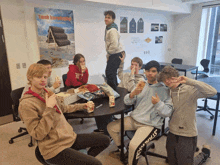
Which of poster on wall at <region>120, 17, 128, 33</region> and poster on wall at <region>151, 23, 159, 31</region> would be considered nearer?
poster on wall at <region>120, 17, 128, 33</region>

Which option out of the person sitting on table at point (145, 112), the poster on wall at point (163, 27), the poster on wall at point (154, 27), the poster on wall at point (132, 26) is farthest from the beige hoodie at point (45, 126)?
the poster on wall at point (163, 27)

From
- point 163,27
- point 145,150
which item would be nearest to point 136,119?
point 145,150

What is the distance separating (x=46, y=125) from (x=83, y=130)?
1.62m

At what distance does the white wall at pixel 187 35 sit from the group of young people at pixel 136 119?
4436mm

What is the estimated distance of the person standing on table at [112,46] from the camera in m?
3.13

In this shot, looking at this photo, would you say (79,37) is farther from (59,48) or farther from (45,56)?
(45,56)

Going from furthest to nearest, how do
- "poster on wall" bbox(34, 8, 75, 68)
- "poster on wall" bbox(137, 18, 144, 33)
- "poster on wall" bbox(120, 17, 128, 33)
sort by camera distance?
"poster on wall" bbox(137, 18, 144, 33)
"poster on wall" bbox(120, 17, 128, 33)
"poster on wall" bbox(34, 8, 75, 68)

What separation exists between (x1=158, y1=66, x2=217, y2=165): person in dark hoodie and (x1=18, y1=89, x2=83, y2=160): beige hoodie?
1044mm

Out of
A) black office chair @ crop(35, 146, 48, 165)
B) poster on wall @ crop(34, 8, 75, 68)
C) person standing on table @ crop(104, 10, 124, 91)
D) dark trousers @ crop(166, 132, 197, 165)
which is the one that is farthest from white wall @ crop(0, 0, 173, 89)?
dark trousers @ crop(166, 132, 197, 165)

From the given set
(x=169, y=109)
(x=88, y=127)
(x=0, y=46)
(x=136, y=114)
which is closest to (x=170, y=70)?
(x=169, y=109)

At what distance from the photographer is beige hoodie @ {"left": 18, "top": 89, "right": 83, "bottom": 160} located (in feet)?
4.32

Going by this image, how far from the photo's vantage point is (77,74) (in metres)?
2.84

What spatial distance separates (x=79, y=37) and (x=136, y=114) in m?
2.62

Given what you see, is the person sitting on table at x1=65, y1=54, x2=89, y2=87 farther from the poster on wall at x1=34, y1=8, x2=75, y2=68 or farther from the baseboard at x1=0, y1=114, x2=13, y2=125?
the baseboard at x1=0, y1=114, x2=13, y2=125
